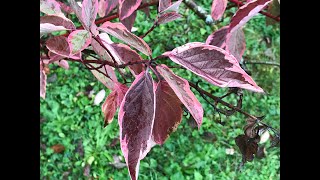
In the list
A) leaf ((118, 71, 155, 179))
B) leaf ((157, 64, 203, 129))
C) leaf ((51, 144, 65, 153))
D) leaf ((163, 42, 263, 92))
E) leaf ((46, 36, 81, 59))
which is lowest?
leaf ((51, 144, 65, 153))

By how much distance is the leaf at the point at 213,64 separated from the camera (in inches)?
23.3

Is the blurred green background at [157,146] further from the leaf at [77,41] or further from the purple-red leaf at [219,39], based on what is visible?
the leaf at [77,41]

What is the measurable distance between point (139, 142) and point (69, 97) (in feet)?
4.56

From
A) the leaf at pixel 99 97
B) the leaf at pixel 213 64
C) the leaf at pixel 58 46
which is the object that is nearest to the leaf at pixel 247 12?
the leaf at pixel 213 64

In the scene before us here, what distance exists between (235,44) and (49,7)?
38cm

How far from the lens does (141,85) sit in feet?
2.11

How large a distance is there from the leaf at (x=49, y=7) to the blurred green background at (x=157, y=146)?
1074mm

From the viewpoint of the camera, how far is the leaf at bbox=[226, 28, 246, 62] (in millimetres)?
861

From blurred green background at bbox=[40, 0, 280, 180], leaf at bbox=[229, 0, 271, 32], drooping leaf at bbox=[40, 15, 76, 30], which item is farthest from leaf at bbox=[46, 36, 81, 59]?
blurred green background at bbox=[40, 0, 280, 180]

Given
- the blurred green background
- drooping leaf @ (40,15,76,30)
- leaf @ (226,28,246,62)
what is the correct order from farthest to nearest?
the blurred green background < leaf @ (226,28,246,62) < drooping leaf @ (40,15,76,30)

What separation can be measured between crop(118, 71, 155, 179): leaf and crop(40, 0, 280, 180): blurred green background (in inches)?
44.7

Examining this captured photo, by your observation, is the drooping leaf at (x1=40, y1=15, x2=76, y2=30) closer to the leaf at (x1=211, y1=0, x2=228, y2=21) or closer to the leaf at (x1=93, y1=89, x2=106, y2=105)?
the leaf at (x1=211, y1=0, x2=228, y2=21)
